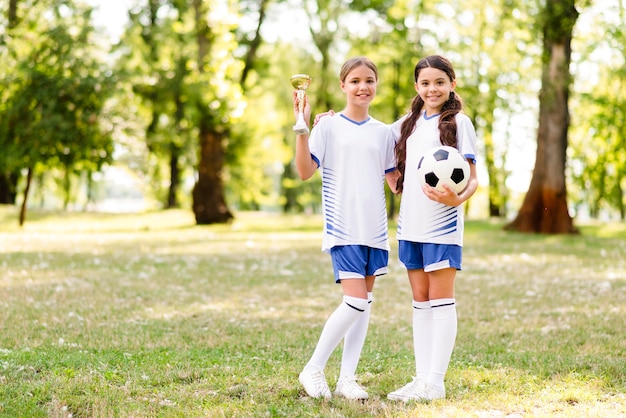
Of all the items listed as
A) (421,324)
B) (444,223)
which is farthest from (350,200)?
(421,324)

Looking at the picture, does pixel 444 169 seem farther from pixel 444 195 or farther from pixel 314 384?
pixel 314 384

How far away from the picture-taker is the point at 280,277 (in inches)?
448

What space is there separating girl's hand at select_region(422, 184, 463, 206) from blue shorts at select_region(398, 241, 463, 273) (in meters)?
0.30

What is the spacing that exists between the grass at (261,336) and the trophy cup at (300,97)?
1.74 meters

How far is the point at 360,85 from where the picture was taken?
470 centimetres

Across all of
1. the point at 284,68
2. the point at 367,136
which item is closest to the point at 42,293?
the point at 367,136

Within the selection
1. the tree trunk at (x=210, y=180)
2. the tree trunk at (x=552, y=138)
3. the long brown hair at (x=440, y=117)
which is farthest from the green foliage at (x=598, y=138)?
the long brown hair at (x=440, y=117)

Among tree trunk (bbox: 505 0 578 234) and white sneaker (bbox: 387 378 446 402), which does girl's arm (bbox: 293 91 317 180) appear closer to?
white sneaker (bbox: 387 378 446 402)

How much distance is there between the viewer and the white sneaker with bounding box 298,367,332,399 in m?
4.61

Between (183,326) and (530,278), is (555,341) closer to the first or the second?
(183,326)

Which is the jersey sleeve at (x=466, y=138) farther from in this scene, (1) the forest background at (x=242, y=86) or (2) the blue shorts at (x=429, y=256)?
(1) the forest background at (x=242, y=86)

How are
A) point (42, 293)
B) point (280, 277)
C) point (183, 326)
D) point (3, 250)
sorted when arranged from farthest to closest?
point (3, 250)
point (280, 277)
point (42, 293)
point (183, 326)

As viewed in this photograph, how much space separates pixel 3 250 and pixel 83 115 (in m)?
7.58

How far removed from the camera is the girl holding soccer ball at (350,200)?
15.2ft
